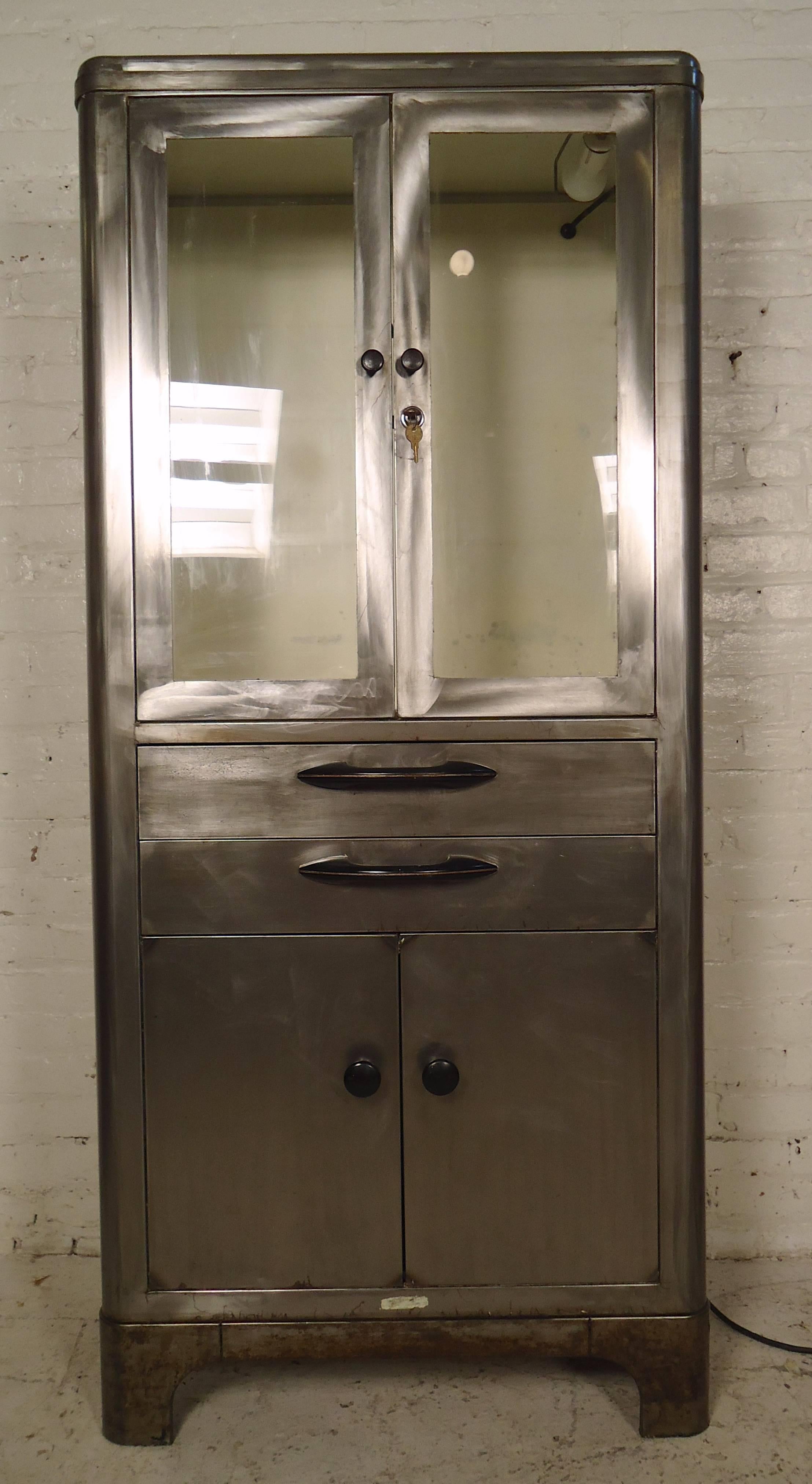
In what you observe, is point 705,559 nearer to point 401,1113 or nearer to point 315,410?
point 315,410

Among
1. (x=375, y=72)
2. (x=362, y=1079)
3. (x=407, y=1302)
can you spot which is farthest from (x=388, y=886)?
(x=375, y=72)

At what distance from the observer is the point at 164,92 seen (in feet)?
4.51

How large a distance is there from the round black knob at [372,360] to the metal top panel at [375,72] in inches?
13.3

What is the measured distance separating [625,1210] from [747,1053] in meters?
0.66

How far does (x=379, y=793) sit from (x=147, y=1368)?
2.82 feet

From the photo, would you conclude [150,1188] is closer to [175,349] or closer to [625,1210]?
[625,1210]

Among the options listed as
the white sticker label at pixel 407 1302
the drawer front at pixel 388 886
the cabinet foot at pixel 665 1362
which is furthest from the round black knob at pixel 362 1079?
the cabinet foot at pixel 665 1362

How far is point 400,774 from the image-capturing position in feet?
4.64

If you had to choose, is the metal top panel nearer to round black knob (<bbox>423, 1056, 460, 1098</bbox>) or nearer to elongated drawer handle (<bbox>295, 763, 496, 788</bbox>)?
elongated drawer handle (<bbox>295, 763, 496, 788</bbox>)

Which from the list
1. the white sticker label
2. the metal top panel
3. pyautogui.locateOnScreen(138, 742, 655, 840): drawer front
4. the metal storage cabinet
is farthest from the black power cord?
the metal top panel

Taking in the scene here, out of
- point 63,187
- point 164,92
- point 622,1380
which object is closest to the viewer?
point 164,92

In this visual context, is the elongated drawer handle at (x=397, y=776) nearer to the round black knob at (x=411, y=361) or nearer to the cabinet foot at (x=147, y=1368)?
the round black knob at (x=411, y=361)

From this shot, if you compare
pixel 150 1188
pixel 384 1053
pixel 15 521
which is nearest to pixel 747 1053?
pixel 384 1053

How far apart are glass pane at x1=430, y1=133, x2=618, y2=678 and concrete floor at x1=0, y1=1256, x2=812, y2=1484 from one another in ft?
3.58
